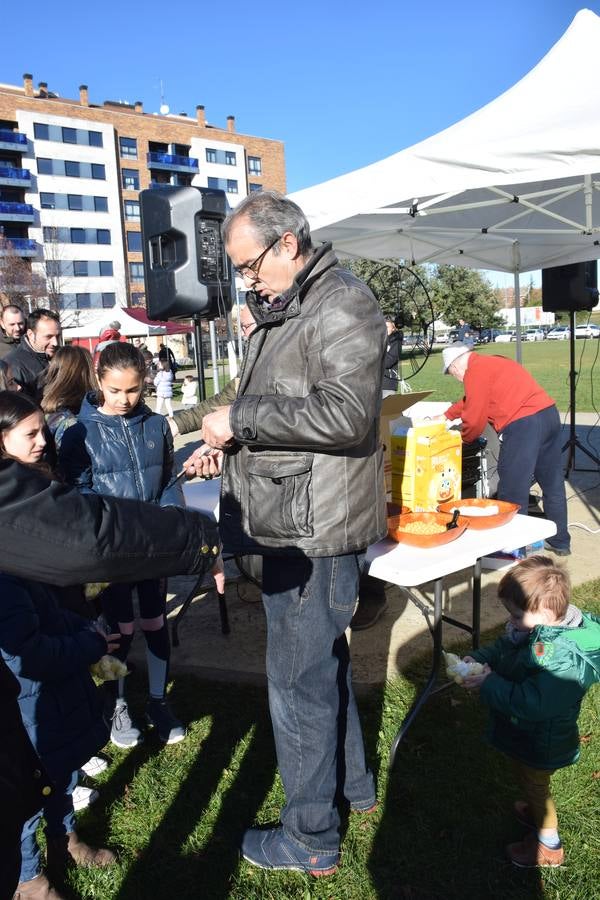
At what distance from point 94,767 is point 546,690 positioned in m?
1.87

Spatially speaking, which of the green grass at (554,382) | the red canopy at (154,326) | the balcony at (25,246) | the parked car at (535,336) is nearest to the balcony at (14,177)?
the balcony at (25,246)

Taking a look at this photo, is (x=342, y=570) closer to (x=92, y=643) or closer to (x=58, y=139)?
(x=92, y=643)

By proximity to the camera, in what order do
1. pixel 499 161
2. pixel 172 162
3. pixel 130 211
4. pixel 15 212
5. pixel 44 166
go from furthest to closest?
pixel 172 162, pixel 130 211, pixel 44 166, pixel 15 212, pixel 499 161

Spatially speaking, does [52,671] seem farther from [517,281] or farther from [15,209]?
[15,209]

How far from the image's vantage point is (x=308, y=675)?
1.99 m

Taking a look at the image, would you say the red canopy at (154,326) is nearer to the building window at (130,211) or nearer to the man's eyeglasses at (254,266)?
the man's eyeglasses at (254,266)

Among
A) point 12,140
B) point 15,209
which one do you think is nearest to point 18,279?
point 15,209

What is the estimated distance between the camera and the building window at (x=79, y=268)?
50.7m

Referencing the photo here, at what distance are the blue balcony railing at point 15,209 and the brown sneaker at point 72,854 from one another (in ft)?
170

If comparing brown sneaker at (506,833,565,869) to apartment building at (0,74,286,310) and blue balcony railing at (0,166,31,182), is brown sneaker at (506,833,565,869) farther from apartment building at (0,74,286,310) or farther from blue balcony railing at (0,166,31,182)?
blue balcony railing at (0,166,31,182)

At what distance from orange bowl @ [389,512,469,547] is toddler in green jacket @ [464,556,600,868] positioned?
42cm

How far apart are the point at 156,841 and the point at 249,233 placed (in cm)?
209

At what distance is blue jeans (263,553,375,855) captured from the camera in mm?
1971

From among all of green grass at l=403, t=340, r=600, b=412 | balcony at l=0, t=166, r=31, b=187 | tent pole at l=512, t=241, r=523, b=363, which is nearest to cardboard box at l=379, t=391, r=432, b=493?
tent pole at l=512, t=241, r=523, b=363
